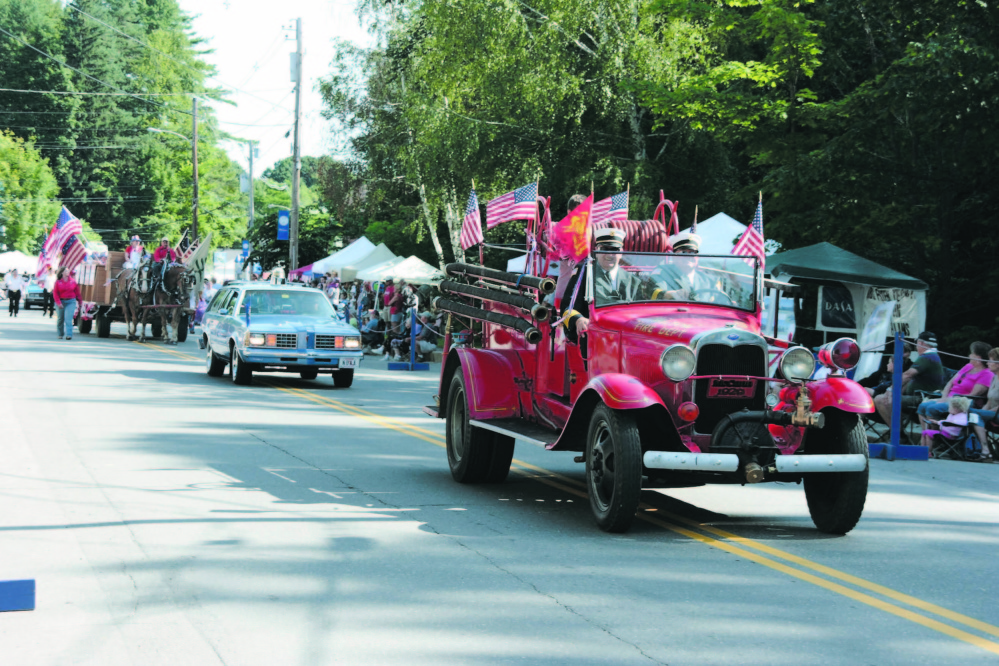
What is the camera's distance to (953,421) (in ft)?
47.3

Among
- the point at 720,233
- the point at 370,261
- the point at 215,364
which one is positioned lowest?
the point at 215,364

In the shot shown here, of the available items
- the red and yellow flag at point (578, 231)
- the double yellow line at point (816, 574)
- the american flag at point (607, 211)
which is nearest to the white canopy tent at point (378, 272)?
the american flag at point (607, 211)

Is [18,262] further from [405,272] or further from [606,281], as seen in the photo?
[606,281]

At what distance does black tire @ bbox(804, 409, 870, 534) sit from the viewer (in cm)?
847

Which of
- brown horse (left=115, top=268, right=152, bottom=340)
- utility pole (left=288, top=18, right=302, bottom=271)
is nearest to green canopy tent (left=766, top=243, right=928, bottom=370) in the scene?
brown horse (left=115, top=268, right=152, bottom=340)

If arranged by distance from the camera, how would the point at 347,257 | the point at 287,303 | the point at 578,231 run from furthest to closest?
1. the point at 347,257
2. the point at 287,303
3. the point at 578,231

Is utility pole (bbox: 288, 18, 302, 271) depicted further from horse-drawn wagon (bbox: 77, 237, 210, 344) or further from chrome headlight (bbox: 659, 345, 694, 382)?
chrome headlight (bbox: 659, 345, 694, 382)

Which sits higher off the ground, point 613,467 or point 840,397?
point 840,397

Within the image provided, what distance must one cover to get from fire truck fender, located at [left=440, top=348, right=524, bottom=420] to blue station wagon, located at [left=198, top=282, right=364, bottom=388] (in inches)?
371

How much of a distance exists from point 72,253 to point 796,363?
1181 inches

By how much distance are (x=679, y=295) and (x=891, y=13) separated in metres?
15.0

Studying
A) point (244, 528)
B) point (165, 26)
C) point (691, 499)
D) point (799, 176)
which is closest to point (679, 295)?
point (691, 499)

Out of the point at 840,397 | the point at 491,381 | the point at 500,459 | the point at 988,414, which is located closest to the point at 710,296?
the point at 840,397

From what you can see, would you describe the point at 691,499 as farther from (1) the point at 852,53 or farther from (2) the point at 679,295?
(1) the point at 852,53
